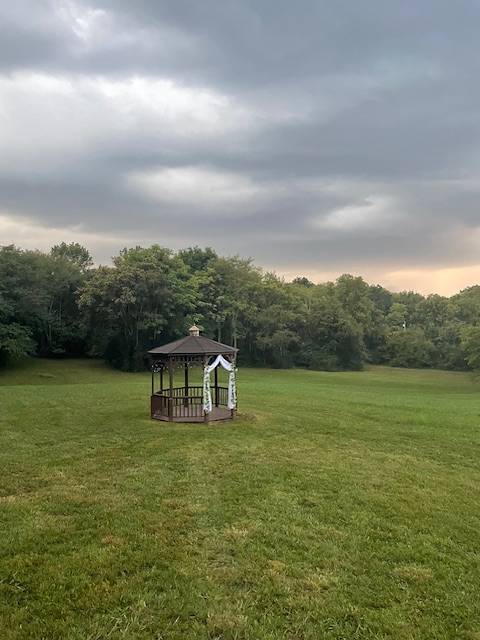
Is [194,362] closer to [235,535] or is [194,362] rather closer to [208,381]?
[208,381]

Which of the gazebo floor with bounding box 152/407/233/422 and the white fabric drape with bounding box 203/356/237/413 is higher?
the white fabric drape with bounding box 203/356/237/413

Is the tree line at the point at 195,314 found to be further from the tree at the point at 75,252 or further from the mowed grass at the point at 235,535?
the mowed grass at the point at 235,535

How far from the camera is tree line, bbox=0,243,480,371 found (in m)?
36.2

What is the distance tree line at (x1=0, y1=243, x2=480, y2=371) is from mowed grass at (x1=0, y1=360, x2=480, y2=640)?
2540 centimetres

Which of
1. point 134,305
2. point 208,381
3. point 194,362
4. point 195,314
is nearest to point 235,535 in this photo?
point 208,381

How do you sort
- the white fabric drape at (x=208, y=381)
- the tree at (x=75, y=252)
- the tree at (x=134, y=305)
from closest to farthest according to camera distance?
the white fabric drape at (x=208, y=381) < the tree at (x=134, y=305) < the tree at (x=75, y=252)

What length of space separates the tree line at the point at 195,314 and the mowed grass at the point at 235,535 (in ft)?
83.3

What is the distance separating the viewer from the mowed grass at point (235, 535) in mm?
4223

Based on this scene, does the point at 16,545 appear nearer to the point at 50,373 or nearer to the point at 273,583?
the point at 273,583

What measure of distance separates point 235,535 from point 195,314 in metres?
35.3

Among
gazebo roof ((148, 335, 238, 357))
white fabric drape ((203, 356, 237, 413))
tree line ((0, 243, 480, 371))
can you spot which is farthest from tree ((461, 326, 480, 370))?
gazebo roof ((148, 335, 238, 357))

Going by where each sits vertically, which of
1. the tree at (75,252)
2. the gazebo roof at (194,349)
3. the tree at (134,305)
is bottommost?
the gazebo roof at (194,349)

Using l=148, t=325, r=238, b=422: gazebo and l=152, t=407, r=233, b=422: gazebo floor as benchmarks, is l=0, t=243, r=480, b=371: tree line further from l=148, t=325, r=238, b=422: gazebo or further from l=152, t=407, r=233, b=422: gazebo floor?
l=152, t=407, r=233, b=422: gazebo floor

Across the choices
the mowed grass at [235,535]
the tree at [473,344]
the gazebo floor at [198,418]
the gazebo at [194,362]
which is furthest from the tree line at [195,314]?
the mowed grass at [235,535]
